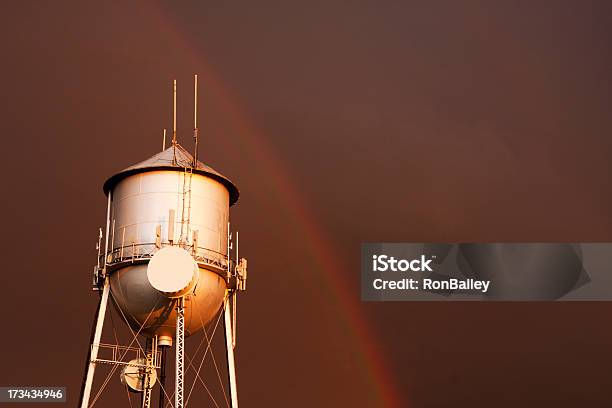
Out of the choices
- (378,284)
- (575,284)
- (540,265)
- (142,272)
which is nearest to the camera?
(142,272)

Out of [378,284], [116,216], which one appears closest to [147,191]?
[116,216]

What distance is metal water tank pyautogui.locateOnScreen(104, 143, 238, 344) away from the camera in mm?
35281

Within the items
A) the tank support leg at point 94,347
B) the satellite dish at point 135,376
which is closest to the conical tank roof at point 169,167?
the tank support leg at point 94,347

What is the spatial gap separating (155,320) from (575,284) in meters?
27.0

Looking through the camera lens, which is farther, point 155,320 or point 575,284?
point 575,284

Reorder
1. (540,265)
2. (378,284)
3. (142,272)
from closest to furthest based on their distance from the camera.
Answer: (142,272) < (378,284) < (540,265)

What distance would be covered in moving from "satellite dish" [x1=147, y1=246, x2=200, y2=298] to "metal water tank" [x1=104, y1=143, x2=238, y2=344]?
92 centimetres

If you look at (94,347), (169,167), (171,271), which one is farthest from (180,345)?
(169,167)

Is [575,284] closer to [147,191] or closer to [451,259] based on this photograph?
[451,259]

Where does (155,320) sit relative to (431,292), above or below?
below

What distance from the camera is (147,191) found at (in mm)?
36250

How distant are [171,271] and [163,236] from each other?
2.21 metres

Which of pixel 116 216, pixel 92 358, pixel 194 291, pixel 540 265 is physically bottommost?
pixel 92 358

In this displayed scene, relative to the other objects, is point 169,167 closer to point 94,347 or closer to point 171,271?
point 171,271
